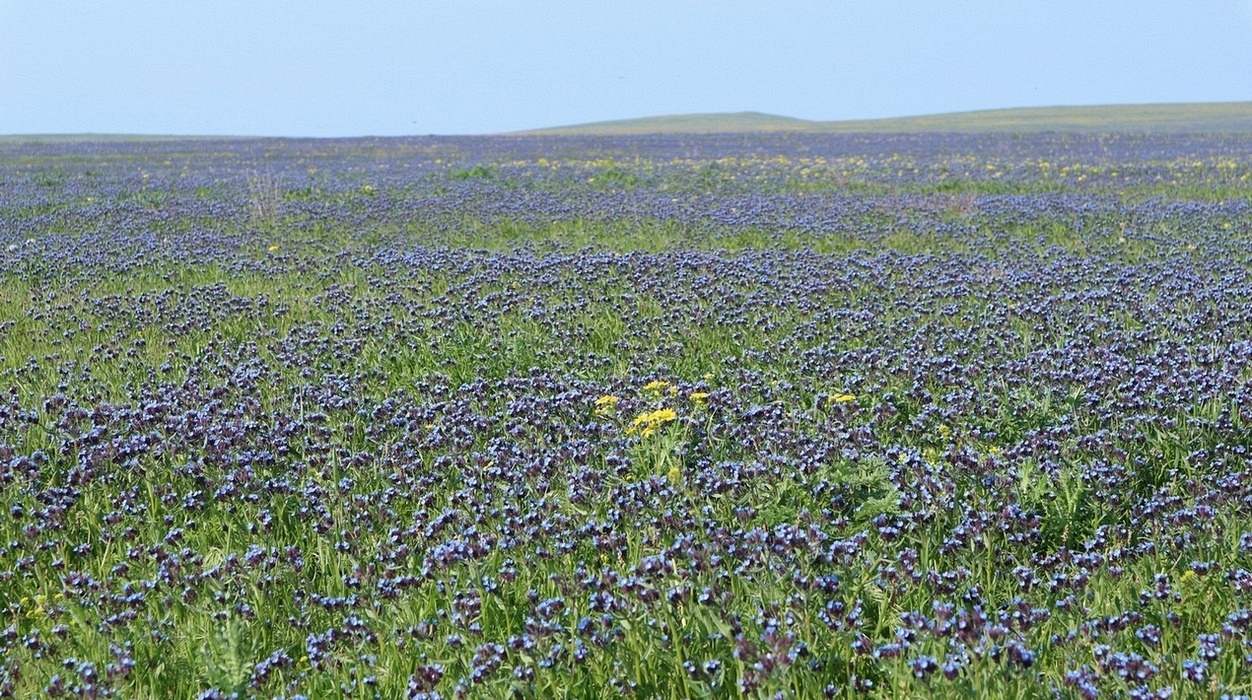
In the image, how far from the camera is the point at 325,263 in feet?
37.6

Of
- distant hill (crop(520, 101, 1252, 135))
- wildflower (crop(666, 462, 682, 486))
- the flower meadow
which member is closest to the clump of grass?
the flower meadow

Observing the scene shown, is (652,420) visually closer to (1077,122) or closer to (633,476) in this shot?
(633,476)

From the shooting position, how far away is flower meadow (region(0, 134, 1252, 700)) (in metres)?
3.07

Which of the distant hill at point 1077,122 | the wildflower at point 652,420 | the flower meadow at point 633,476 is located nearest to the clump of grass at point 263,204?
the flower meadow at point 633,476

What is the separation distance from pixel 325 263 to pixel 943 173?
16258 mm

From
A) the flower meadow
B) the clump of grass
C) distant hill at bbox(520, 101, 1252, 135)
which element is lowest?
the flower meadow

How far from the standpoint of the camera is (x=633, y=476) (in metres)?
Result: 4.79

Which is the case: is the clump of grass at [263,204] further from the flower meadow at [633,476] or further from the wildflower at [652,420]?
the wildflower at [652,420]

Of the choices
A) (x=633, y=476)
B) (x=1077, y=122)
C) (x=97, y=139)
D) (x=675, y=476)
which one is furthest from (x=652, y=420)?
(x=97, y=139)

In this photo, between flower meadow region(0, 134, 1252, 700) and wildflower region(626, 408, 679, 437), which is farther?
wildflower region(626, 408, 679, 437)

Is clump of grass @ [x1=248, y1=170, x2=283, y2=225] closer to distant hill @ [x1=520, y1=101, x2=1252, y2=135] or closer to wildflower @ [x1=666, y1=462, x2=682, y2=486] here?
wildflower @ [x1=666, y1=462, x2=682, y2=486]

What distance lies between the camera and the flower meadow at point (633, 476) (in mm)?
3072

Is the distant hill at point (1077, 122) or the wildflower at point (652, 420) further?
the distant hill at point (1077, 122)

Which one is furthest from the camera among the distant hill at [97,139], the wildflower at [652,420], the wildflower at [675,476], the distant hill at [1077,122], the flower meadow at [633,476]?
the distant hill at [1077,122]
